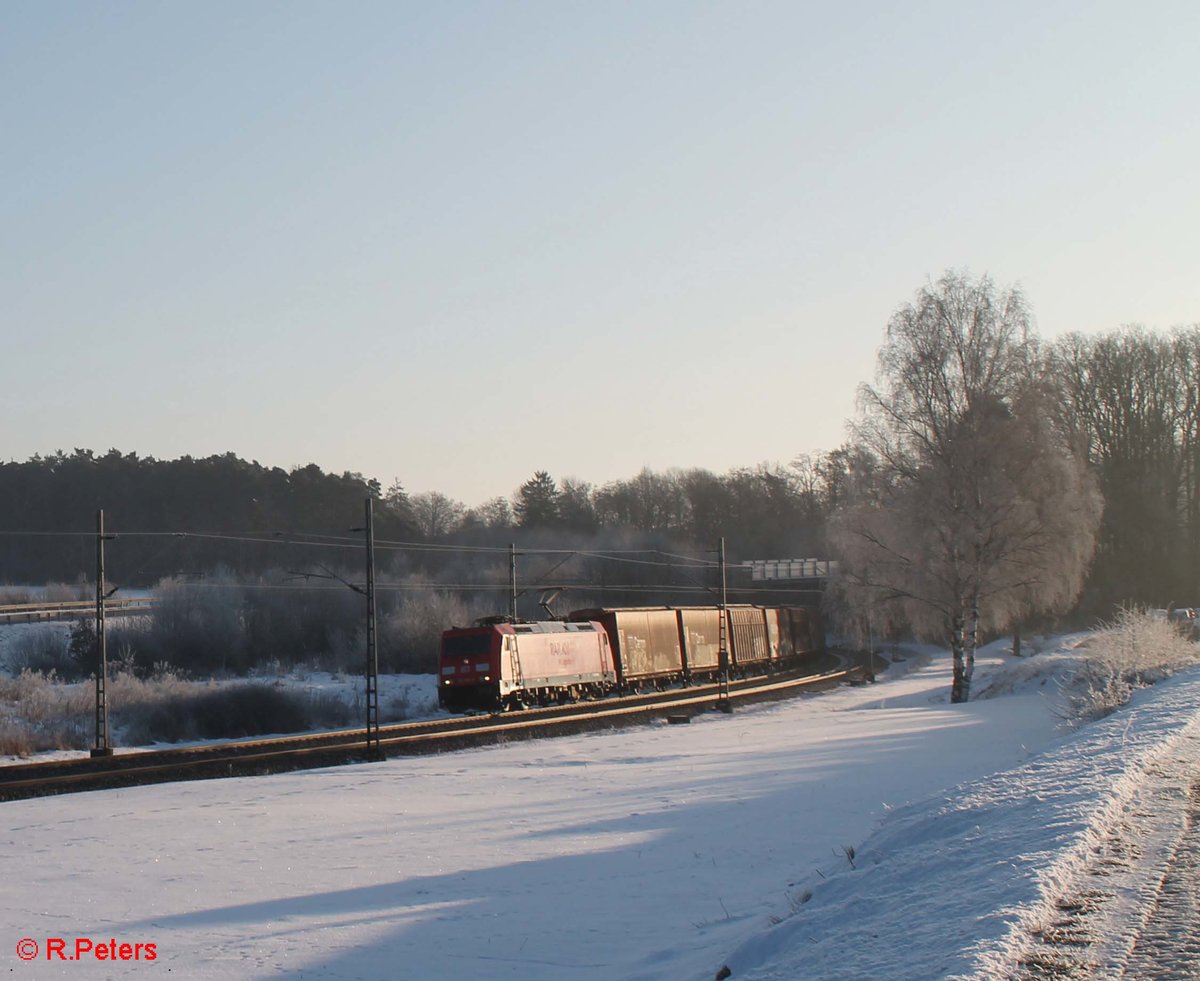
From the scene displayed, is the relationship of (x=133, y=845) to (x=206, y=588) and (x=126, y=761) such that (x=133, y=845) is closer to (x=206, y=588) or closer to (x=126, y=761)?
(x=126, y=761)

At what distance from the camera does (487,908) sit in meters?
10.7

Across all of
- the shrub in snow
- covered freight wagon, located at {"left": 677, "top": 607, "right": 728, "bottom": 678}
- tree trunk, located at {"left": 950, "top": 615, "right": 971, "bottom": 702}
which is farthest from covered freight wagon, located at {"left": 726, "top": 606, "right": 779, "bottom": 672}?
the shrub in snow

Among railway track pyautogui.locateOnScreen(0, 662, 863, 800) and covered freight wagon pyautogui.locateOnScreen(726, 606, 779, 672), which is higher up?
covered freight wagon pyautogui.locateOnScreen(726, 606, 779, 672)

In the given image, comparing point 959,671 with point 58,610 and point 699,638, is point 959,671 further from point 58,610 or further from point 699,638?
point 58,610

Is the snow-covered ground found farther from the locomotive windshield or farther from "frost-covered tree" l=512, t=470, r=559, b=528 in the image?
"frost-covered tree" l=512, t=470, r=559, b=528

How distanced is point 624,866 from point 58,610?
5469cm

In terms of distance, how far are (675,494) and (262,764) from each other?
311 ft

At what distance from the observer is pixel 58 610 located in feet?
194

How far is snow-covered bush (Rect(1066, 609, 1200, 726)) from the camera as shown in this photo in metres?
21.8

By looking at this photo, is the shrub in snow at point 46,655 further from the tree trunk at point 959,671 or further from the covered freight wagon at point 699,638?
the tree trunk at point 959,671

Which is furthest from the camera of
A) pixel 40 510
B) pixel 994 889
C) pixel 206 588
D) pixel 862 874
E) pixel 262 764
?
pixel 40 510

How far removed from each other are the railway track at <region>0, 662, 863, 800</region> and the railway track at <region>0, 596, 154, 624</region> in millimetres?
28463

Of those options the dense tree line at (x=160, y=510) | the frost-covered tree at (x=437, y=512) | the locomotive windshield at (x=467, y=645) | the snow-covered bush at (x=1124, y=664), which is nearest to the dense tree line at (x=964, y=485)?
the snow-covered bush at (x=1124, y=664)

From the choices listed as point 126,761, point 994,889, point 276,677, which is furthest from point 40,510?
point 994,889
